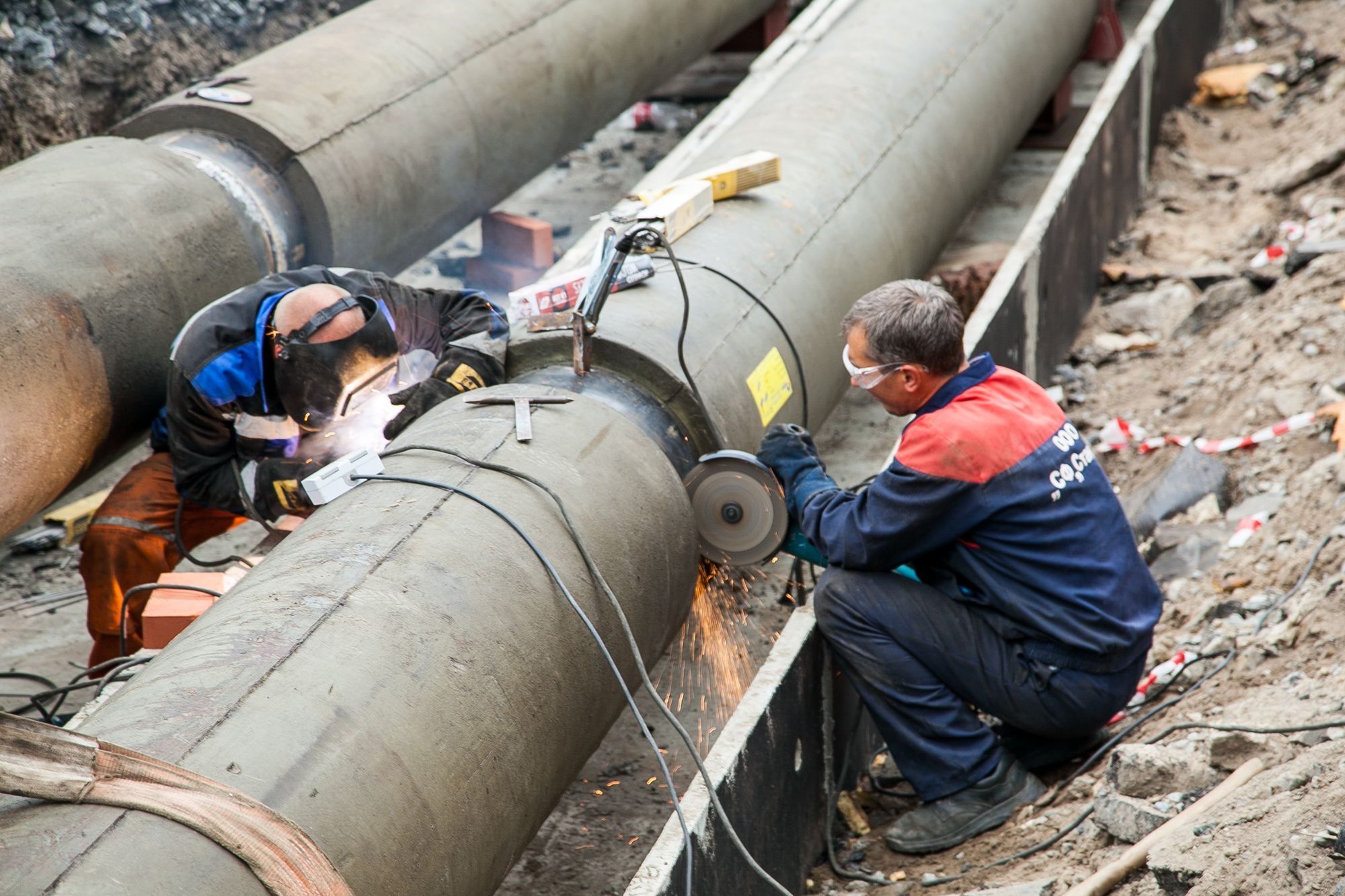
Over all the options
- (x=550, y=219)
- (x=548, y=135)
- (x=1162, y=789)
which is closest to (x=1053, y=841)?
(x=1162, y=789)

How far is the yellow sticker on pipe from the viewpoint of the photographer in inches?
138

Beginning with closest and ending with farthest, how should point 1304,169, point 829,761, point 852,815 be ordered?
point 829,761 < point 852,815 < point 1304,169

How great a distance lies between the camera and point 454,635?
7.62 ft

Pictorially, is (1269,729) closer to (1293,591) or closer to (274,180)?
(1293,591)

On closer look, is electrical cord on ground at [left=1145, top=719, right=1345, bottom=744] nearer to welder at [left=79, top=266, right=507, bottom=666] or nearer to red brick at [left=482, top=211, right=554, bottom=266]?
welder at [left=79, top=266, right=507, bottom=666]

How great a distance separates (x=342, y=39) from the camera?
5.11 m

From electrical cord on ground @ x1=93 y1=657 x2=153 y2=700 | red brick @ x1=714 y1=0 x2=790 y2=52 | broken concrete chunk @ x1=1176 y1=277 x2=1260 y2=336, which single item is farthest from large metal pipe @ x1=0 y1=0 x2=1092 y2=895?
red brick @ x1=714 y1=0 x2=790 y2=52

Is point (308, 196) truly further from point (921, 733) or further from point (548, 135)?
point (921, 733)

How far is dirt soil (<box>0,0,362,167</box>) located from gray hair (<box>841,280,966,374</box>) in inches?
181

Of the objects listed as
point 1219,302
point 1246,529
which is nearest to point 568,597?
point 1246,529

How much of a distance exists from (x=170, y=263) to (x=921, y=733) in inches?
101

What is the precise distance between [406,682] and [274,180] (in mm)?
2748

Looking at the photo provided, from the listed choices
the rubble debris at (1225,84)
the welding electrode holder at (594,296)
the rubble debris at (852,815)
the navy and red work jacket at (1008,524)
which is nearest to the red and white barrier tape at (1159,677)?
the navy and red work jacket at (1008,524)

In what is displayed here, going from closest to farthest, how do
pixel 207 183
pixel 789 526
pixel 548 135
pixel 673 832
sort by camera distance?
1. pixel 673 832
2. pixel 789 526
3. pixel 207 183
4. pixel 548 135
